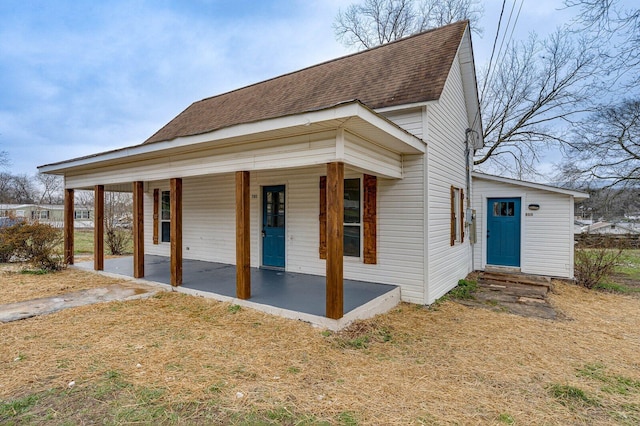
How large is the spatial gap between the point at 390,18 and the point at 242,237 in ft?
55.3

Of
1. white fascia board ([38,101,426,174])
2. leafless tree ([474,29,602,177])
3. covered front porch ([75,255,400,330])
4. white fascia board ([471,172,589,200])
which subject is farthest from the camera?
leafless tree ([474,29,602,177])

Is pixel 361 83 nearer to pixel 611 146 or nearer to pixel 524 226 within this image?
pixel 524 226

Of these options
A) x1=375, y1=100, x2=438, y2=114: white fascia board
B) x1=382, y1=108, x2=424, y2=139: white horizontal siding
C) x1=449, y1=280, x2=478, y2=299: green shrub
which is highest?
x1=375, y1=100, x2=438, y2=114: white fascia board

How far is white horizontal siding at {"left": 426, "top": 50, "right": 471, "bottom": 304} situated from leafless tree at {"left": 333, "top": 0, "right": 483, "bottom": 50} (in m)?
11.2

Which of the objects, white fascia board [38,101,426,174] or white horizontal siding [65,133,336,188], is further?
white horizontal siding [65,133,336,188]

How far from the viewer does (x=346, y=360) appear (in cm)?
329

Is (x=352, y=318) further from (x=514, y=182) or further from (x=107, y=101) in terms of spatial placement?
(x=107, y=101)

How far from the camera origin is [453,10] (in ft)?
51.2

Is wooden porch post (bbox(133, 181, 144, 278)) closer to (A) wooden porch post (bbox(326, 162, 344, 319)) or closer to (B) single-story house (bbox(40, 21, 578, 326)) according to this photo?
(B) single-story house (bbox(40, 21, 578, 326))

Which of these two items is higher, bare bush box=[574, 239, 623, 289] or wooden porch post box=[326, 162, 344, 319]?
wooden porch post box=[326, 162, 344, 319]

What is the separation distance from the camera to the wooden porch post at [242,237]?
4922 millimetres

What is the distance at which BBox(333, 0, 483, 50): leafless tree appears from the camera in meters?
15.8

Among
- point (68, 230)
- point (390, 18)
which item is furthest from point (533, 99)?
point (68, 230)

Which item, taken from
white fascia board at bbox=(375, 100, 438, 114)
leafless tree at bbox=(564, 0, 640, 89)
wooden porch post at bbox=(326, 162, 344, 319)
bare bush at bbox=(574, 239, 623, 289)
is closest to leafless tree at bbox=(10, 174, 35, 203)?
white fascia board at bbox=(375, 100, 438, 114)
